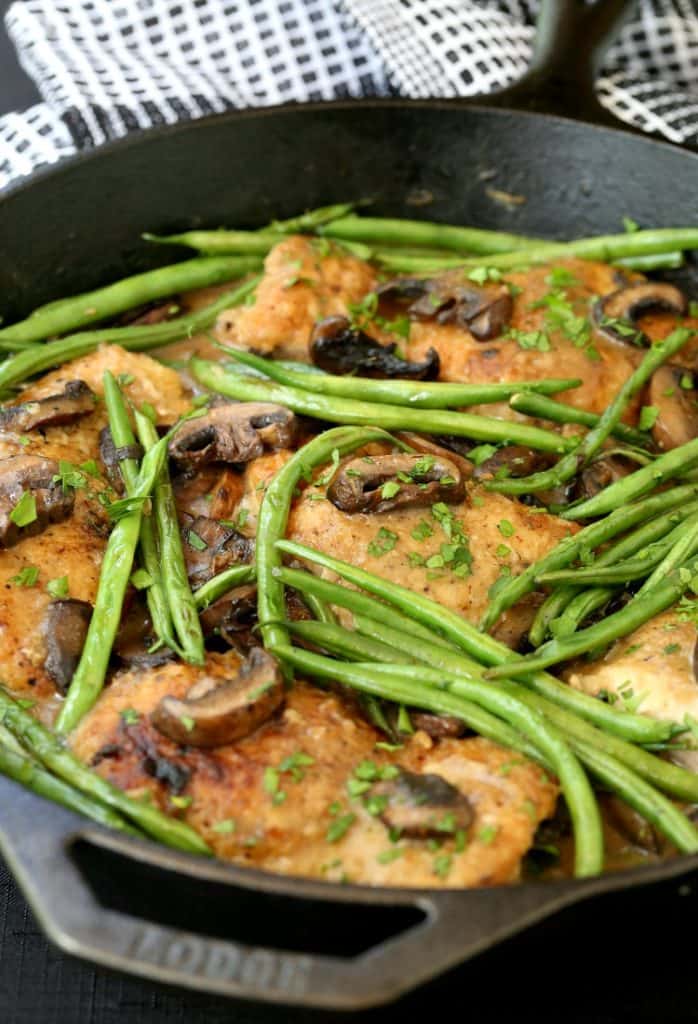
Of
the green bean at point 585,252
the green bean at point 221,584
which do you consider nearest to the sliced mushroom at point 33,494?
the green bean at point 221,584

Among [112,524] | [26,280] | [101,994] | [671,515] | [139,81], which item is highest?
[139,81]

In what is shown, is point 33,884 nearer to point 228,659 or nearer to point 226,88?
point 228,659

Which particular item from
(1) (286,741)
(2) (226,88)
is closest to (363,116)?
(2) (226,88)

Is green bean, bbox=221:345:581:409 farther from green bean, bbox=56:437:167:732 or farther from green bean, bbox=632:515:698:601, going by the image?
green bean, bbox=632:515:698:601

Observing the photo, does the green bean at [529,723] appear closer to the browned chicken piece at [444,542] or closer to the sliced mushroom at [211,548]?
the browned chicken piece at [444,542]

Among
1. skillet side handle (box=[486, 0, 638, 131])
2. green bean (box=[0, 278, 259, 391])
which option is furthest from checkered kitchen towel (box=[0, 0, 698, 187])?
green bean (box=[0, 278, 259, 391])

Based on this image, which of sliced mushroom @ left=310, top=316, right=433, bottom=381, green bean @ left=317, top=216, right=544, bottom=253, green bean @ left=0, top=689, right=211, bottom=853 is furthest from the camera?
green bean @ left=317, top=216, right=544, bottom=253
